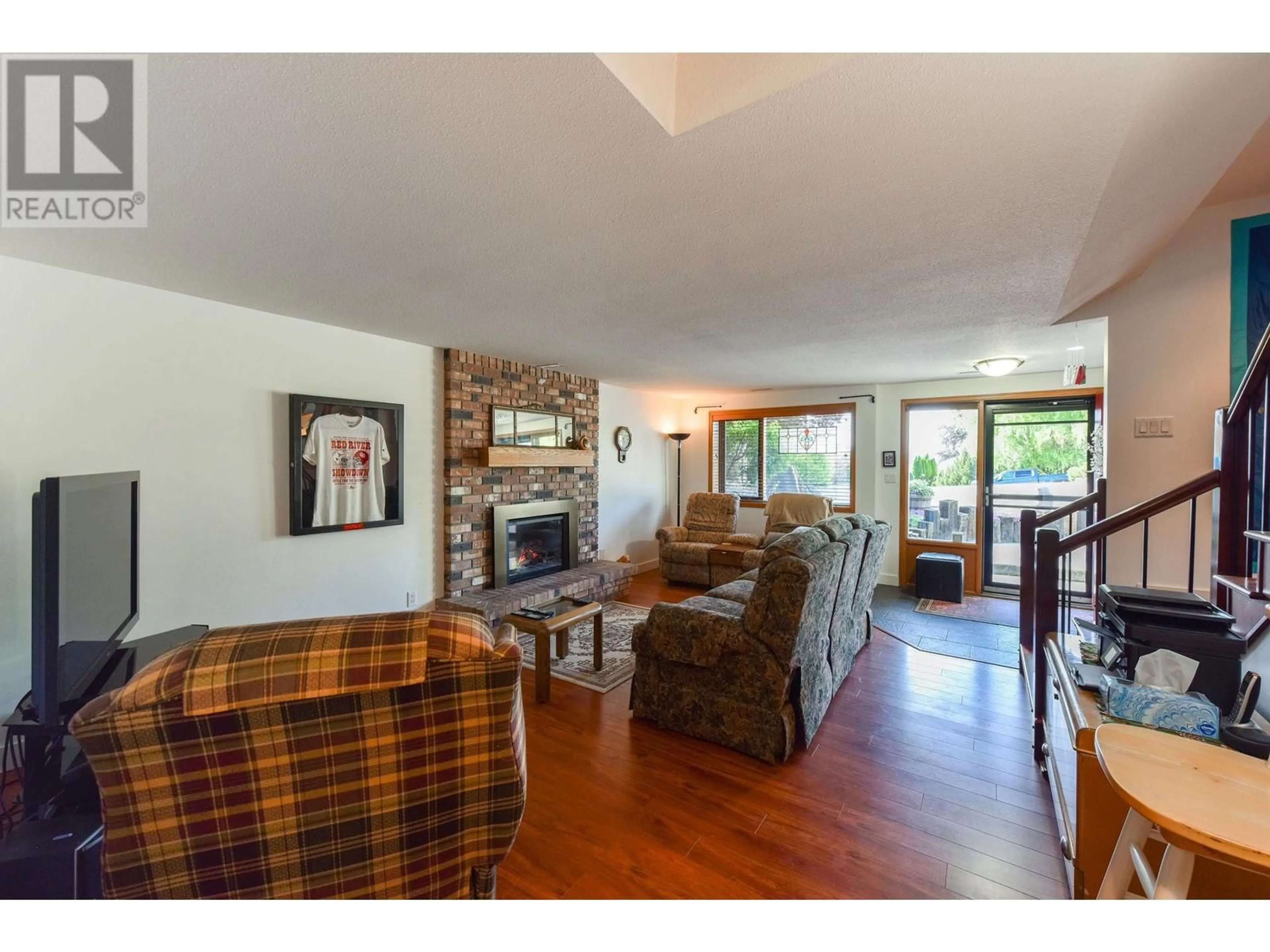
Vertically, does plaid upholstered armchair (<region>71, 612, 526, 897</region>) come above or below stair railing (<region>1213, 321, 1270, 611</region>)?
below

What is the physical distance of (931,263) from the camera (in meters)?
2.20

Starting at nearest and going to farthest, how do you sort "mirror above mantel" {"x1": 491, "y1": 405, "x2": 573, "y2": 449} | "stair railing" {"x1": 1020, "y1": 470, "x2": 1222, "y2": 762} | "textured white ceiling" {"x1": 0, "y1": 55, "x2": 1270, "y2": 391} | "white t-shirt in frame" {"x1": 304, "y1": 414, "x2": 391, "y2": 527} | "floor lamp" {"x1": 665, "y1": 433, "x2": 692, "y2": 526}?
"textured white ceiling" {"x1": 0, "y1": 55, "x2": 1270, "y2": 391} → "stair railing" {"x1": 1020, "y1": 470, "x2": 1222, "y2": 762} → "white t-shirt in frame" {"x1": 304, "y1": 414, "x2": 391, "y2": 527} → "mirror above mantel" {"x1": 491, "y1": 405, "x2": 573, "y2": 449} → "floor lamp" {"x1": 665, "y1": 433, "x2": 692, "y2": 526}

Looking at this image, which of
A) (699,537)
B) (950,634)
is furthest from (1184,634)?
(699,537)

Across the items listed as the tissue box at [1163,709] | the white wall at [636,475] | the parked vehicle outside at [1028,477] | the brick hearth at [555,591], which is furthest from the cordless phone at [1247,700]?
the white wall at [636,475]

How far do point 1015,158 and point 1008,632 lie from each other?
3909mm

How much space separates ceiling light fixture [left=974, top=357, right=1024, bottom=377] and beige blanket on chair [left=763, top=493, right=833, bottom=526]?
6.92ft

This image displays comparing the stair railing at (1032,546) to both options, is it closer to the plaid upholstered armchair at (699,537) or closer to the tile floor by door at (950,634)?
the tile floor by door at (950,634)

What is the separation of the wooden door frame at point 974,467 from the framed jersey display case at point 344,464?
5.24 metres

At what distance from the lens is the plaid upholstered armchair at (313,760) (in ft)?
2.77

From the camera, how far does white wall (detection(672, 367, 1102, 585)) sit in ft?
16.9

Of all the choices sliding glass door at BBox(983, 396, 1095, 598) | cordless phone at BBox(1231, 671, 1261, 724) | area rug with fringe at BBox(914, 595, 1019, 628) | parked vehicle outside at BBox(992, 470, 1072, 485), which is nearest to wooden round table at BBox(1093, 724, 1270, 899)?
cordless phone at BBox(1231, 671, 1261, 724)

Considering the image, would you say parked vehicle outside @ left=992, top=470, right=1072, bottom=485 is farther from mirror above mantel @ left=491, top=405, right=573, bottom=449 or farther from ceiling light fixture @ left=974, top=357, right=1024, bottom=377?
mirror above mantel @ left=491, top=405, right=573, bottom=449

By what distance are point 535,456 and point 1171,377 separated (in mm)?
4324

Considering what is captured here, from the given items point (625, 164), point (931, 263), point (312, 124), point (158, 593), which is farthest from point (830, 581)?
point (158, 593)
